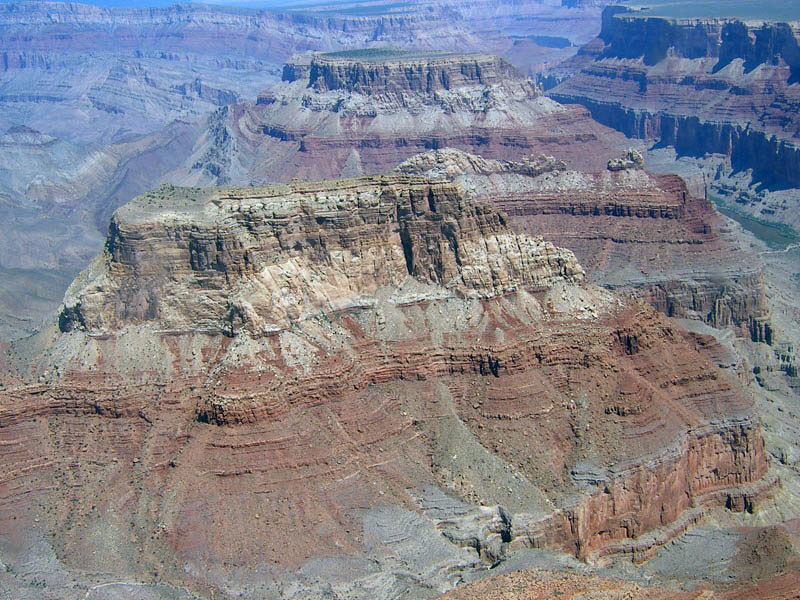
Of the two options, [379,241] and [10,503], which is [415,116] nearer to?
[379,241]

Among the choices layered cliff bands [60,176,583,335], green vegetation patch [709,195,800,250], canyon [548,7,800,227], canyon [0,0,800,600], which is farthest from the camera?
canyon [548,7,800,227]

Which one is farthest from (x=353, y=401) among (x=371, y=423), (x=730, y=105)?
(x=730, y=105)

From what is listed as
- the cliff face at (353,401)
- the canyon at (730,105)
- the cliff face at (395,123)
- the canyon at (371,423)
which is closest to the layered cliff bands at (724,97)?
the canyon at (730,105)

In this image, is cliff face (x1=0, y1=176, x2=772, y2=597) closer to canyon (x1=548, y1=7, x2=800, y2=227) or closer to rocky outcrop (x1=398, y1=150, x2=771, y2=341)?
rocky outcrop (x1=398, y1=150, x2=771, y2=341)

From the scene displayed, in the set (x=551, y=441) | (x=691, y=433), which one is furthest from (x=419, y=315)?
(x=691, y=433)

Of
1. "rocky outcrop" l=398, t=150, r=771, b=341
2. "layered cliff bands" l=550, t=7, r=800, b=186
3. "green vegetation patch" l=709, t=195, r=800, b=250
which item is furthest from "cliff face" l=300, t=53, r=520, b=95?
"rocky outcrop" l=398, t=150, r=771, b=341

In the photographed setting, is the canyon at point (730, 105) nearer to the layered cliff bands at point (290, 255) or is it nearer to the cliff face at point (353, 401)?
the cliff face at point (353, 401)
